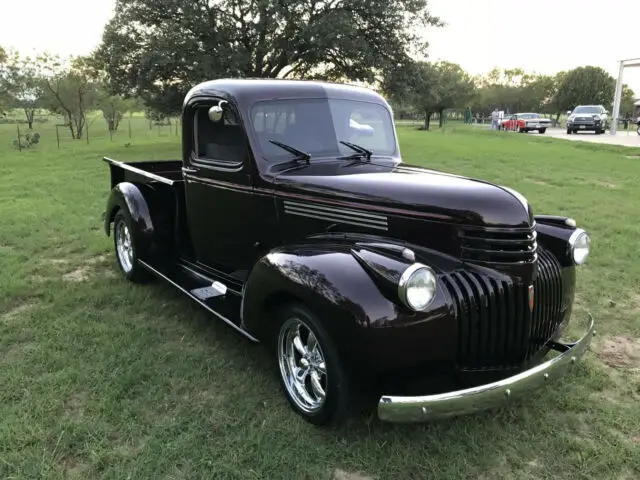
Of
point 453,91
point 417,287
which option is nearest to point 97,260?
point 417,287

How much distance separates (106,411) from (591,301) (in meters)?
4.19

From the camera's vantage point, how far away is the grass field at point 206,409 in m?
2.71

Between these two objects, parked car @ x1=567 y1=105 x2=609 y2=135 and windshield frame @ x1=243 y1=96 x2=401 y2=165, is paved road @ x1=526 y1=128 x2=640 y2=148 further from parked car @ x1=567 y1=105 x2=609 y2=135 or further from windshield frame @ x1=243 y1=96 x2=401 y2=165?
windshield frame @ x1=243 y1=96 x2=401 y2=165

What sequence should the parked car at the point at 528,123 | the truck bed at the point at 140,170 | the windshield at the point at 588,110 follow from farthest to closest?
the parked car at the point at 528,123
the windshield at the point at 588,110
the truck bed at the point at 140,170

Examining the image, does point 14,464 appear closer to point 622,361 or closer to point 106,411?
point 106,411

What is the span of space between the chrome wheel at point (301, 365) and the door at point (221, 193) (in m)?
1.03

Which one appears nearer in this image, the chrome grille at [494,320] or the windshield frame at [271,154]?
the chrome grille at [494,320]

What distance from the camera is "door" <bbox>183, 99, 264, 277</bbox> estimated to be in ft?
12.8

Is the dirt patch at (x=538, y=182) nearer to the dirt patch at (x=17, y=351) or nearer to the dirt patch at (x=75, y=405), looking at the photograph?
the dirt patch at (x=17, y=351)

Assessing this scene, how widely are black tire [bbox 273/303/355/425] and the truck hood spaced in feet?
2.61

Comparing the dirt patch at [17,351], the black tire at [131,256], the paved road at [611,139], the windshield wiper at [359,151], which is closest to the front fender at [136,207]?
the black tire at [131,256]

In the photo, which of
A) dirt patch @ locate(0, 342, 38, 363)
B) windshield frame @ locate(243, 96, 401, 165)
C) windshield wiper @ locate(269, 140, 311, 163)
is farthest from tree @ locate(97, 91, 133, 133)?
windshield wiper @ locate(269, 140, 311, 163)

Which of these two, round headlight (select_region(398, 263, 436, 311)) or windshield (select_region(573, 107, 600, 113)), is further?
windshield (select_region(573, 107, 600, 113))

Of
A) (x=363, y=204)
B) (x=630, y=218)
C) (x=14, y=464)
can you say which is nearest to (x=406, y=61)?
(x=630, y=218)
